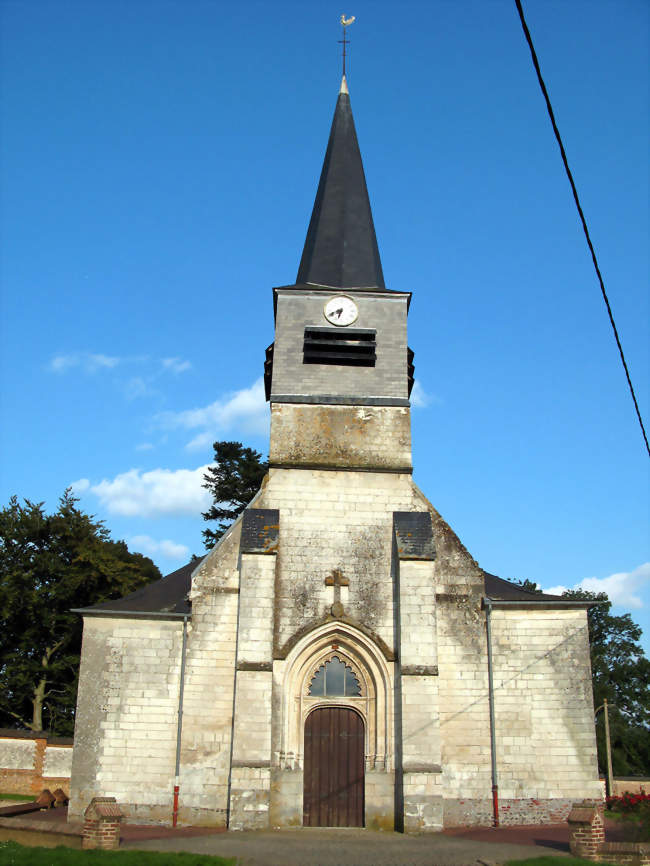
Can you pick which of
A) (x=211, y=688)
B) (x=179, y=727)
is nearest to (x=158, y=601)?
(x=211, y=688)

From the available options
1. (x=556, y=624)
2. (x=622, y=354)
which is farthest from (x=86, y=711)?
(x=622, y=354)

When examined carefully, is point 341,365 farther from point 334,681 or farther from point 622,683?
Result: point 622,683

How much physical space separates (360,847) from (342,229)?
12421 millimetres

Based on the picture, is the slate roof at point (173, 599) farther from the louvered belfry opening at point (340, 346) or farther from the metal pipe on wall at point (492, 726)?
the louvered belfry opening at point (340, 346)

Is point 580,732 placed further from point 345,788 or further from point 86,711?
point 86,711

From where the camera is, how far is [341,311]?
1603 centimetres

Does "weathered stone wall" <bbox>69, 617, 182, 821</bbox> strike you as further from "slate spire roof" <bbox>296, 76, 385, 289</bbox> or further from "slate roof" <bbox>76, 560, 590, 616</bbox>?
"slate spire roof" <bbox>296, 76, 385, 289</bbox>

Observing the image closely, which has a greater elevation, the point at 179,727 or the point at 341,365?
the point at 341,365

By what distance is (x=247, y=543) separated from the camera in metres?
13.4

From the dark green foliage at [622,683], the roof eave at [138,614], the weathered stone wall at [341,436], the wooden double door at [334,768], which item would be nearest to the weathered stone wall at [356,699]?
the roof eave at [138,614]

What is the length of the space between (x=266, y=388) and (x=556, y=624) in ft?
28.7

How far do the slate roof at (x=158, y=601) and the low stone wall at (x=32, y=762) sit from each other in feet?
22.3

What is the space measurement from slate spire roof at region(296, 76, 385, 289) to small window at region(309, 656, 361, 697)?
776 centimetres

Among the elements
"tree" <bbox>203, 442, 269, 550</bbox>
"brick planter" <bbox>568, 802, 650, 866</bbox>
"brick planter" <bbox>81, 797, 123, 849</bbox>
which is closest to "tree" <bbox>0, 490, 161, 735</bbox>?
"tree" <bbox>203, 442, 269, 550</bbox>
